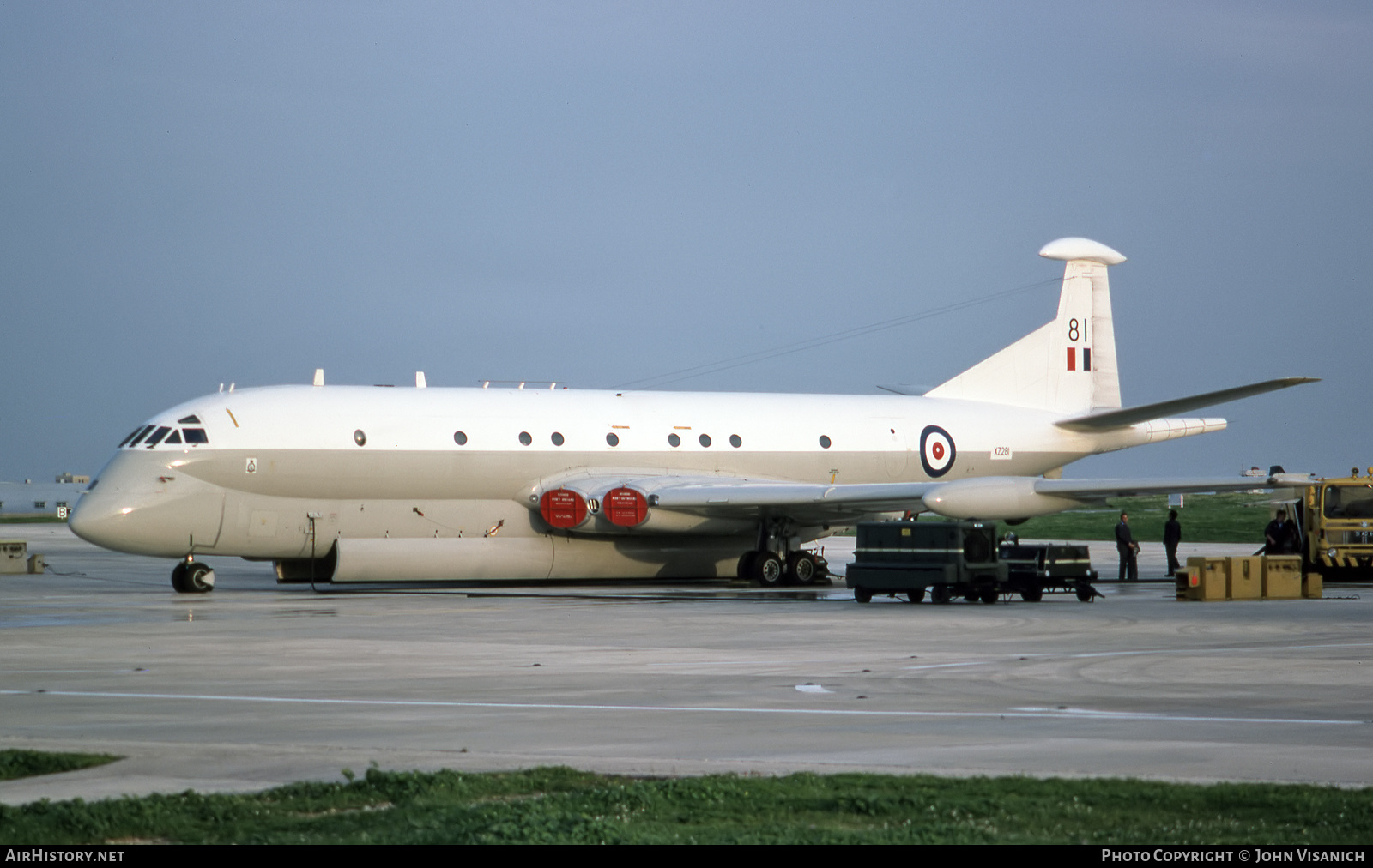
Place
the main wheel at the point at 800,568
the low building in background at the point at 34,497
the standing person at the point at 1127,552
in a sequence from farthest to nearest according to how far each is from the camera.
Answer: the low building in background at the point at 34,497 → the standing person at the point at 1127,552 → the main wheel at the point at 800,568

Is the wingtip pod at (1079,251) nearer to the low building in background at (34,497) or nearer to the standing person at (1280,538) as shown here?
the standing person at (1280,538)

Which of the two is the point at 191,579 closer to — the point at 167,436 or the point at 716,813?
the point at 167,436

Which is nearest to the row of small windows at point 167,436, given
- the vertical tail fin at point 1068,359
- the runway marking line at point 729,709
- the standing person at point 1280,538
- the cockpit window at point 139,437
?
the cockpit window at point 139,437

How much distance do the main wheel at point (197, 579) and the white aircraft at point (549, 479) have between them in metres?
0.03

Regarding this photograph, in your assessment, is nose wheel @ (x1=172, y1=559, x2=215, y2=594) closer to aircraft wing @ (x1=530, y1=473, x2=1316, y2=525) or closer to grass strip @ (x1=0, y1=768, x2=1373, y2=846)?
aircraft wing @ (x1=530, y1=473, x2=1316, y2=525)

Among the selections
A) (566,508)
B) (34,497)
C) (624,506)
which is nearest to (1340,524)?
(624,506)

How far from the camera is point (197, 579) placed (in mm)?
24781

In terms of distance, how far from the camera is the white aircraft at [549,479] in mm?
24891

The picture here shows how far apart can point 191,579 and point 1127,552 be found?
17.4m

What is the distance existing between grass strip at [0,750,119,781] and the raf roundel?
25.4 metres

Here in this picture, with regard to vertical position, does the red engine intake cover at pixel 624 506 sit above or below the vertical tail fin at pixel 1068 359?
below

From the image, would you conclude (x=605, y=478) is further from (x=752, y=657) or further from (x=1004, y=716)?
(x=1004, y=716)

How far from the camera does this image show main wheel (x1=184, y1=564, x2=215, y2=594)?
2475 centimetres

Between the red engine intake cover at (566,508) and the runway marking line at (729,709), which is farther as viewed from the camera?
the red engine intake cover at (566,508)
